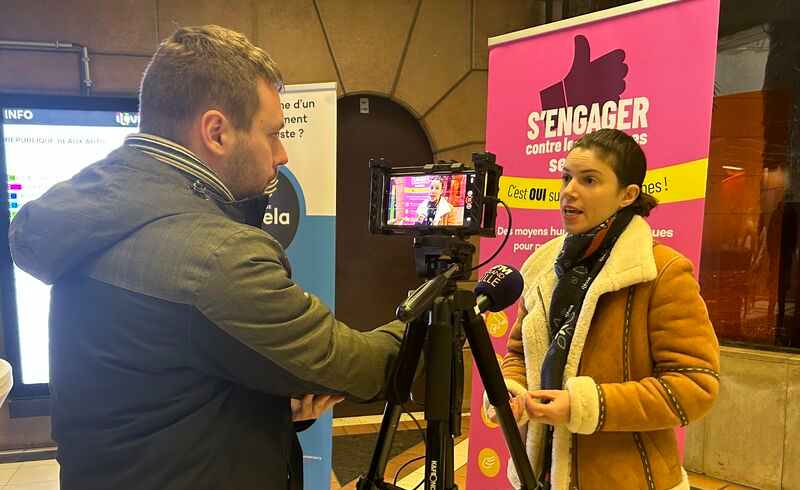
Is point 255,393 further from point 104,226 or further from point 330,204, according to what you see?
point 330,204

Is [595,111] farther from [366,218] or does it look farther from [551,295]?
[366,218]

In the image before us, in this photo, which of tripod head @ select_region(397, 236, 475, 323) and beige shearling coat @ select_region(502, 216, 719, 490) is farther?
beige shearling coat @ select_region(502, 216, 719, 490)

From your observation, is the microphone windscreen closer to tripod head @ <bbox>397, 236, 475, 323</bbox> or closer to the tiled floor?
tripod head @ <bbox>397, 236, 475, 323</bbox>

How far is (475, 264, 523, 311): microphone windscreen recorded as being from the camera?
3.30ft

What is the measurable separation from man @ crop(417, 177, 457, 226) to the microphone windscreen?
146 mm

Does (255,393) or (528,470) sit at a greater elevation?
(255,393)

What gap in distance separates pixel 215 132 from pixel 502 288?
0.57 meters

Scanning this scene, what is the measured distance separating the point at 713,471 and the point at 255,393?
3.00 metres

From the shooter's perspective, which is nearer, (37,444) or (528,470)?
(528,470)

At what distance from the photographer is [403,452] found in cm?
318

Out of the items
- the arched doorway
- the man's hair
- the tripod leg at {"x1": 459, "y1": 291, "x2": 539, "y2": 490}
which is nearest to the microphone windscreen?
the tripod leg at {"x1": 459, "y1": 291, "x2": 539, "y2": 490}

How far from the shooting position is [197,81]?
0.82 meters

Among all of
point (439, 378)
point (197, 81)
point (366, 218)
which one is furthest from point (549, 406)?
point (366, 218)

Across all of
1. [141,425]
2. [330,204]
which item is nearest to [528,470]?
[141,425]
